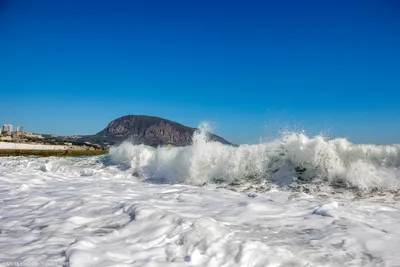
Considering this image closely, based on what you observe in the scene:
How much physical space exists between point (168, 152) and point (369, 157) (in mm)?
7101

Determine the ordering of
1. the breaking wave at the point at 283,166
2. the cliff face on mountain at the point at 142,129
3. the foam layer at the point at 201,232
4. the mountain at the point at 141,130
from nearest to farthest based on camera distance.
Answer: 1. the foam layer at the point at 201,232
2. the breaking wave at the point at 283,166
3. the mountain at the point at 141,130
4. the cliff face on mountain at the point at 142,129

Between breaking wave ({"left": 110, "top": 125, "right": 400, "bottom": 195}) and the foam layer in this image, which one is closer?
the foam layer

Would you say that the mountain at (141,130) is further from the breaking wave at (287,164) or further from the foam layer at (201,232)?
the foam layer at (201,232)

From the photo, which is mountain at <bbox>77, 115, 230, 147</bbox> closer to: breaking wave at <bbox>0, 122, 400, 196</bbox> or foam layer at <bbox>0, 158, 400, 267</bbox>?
breaking wave at <bbox>0, 122, 400, 196</bbox>

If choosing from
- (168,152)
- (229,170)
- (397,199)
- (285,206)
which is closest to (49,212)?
(285,206)

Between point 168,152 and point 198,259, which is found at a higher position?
point 168,152

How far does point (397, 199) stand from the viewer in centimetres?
631

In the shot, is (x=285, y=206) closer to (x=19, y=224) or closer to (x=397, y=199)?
(x=397, y=199)

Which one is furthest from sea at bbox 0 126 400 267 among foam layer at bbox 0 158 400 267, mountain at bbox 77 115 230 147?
mountain at bbox 77 115 230 147

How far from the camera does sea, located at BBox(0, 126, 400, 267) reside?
318cm

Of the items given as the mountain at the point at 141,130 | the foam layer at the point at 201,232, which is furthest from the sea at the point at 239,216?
the mountain at the point at 141,130

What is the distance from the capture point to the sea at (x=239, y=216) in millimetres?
3182

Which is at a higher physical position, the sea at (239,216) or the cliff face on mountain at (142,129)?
the cliff face on mountain at (142,129)

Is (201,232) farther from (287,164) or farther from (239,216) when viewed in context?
(287,164)
